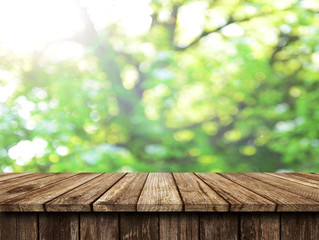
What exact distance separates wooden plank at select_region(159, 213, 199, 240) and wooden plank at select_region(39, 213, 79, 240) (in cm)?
28

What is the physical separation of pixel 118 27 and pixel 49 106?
1.34 m

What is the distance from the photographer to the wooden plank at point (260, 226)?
0.93 m

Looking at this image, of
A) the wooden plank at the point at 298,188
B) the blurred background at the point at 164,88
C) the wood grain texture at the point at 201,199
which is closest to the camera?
the wood grain texture at the point at 201,199

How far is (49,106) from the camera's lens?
3.47m

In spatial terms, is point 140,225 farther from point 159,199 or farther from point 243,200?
point 243,200

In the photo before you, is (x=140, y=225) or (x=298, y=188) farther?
(x=298, y=188)

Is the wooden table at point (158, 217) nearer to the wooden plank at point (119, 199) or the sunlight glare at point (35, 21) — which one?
the wooden plank at point (119, 199)

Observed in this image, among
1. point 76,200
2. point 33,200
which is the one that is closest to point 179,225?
point 76,200

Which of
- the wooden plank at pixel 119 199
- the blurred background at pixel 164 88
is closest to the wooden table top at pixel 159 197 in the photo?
the wooden plank at pixel 119 199

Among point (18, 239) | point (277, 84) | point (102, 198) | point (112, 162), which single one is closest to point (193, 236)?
point (102, 198)

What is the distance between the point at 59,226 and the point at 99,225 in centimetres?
13

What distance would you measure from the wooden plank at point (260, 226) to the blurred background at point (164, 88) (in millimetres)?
2360

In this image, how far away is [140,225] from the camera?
0.93 m

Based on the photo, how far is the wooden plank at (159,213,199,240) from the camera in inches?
36.4
